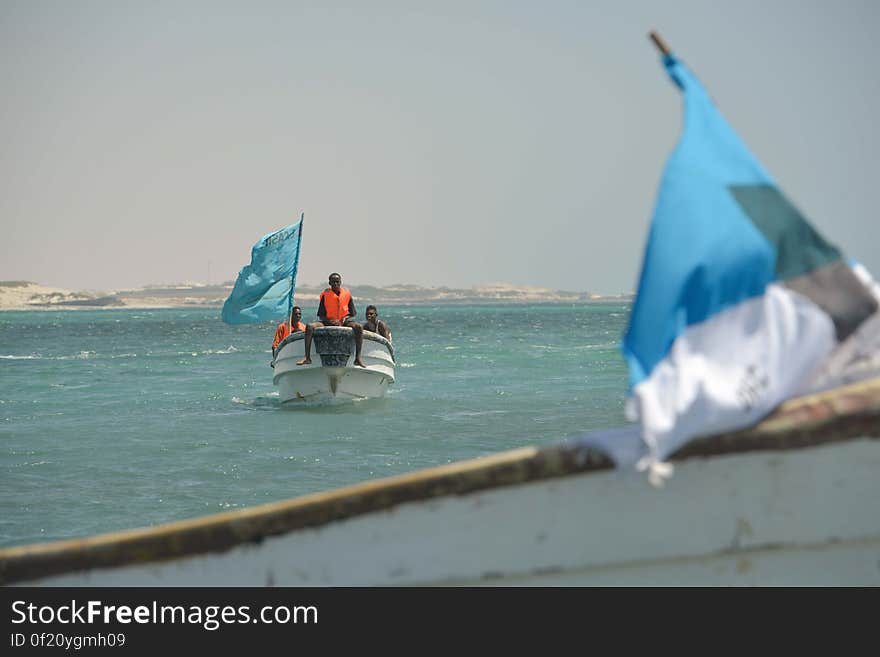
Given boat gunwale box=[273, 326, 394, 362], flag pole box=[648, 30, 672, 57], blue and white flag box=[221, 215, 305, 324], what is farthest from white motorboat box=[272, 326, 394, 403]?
flag pole box=[648, 30, 672, 57]

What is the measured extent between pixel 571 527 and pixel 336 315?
1735 cm

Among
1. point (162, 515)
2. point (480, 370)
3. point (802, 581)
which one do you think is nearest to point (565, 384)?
point (480, 370)

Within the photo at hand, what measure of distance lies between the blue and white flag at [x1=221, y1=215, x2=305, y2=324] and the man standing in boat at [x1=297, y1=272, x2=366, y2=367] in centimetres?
115

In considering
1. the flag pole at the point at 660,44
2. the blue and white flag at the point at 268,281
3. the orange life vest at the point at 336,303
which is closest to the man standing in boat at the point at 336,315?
the orange life vest at the point at 336,303

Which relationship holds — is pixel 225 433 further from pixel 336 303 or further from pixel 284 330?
pixel 284 330

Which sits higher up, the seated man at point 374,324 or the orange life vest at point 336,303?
the seated man at point 374,324

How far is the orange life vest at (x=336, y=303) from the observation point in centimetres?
1997

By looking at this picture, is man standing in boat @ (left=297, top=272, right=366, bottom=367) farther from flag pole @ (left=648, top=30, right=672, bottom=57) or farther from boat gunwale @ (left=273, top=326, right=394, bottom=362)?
flag pole @ (left=648, top=30, right=672, bottom=57)

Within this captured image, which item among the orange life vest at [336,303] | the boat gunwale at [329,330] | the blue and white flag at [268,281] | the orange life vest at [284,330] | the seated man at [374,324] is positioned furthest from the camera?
the orange life vest at [284,330]

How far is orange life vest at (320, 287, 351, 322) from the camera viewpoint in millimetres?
19969

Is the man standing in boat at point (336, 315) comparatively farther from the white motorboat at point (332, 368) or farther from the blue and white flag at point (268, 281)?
the blue and white flag at point (268, 281)

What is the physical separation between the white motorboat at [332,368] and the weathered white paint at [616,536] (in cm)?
1708

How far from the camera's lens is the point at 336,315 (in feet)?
67.1

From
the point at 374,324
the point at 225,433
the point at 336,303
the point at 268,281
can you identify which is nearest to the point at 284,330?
the point at 268,281
